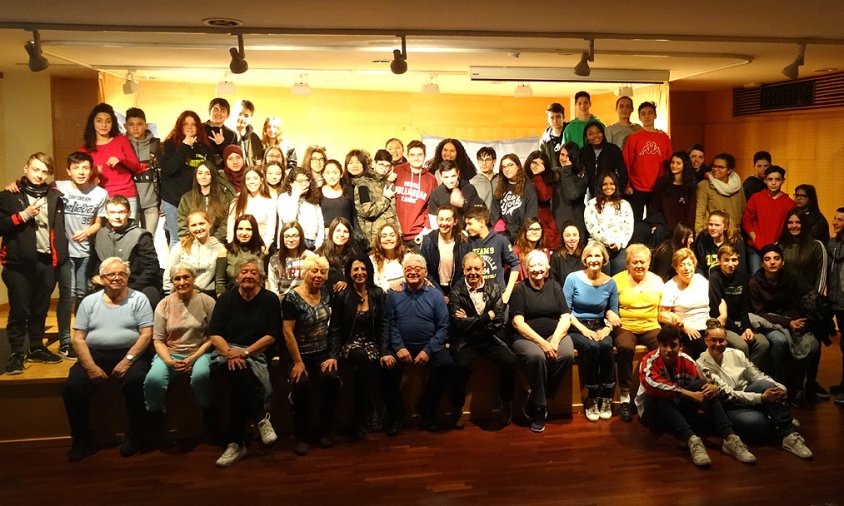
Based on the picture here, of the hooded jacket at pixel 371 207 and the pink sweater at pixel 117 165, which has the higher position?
the pink sweater at pixel 117 165

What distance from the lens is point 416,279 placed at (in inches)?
215

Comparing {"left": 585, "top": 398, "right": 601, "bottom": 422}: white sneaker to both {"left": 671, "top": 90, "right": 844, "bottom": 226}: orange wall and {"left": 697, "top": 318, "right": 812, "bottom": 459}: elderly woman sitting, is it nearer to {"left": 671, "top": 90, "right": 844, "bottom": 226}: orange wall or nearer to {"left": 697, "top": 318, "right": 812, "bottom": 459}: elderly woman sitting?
{"left": 697, "top": 318, "right": 812, "bottom": 459}: elderly woman sitting

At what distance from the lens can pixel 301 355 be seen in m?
5.18

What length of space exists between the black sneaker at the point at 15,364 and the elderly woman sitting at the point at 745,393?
4.77 meters

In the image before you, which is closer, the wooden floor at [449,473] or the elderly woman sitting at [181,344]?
the wooden floor at [449,473]

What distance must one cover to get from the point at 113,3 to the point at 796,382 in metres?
5.65

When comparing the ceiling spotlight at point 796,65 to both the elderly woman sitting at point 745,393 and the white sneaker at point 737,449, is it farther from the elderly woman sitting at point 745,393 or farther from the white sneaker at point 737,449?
the white sneaker at point 737,449

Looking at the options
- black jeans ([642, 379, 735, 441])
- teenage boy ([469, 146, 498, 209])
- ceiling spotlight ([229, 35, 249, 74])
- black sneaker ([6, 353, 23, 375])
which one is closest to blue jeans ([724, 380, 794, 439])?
black jeans ([642, 379, 735, 441])

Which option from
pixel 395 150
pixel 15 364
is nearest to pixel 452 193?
pixel 395 150

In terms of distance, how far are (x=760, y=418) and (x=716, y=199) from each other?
8.05 feet

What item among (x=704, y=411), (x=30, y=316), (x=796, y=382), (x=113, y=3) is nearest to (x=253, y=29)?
(x=113, y=3)

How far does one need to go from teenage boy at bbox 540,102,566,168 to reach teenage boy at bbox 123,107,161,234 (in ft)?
11.4

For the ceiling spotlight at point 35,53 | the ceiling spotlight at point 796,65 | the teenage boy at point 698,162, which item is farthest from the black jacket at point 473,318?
the ceiling spotlight at point 35,53

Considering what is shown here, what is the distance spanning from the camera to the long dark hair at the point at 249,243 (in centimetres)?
559
